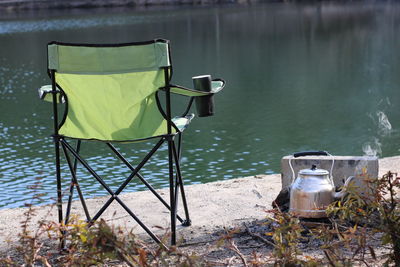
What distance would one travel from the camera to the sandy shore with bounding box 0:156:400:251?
3.53 metres

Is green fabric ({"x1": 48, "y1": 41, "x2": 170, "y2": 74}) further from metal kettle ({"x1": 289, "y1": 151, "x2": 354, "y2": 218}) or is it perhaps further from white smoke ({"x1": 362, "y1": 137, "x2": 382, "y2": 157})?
white smoke ({"x1": 362, "y1": 137, "x2": 382, "y2": 157})

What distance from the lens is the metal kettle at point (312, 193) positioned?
3232 mm

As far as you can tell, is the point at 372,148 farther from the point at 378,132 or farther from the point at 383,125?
the point at 383,125

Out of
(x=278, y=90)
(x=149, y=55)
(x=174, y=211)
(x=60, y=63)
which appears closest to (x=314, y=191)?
(x=174, y=211)

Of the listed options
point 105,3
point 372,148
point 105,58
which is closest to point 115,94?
point 105,58

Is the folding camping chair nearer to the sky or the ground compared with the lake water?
nearer to the sky

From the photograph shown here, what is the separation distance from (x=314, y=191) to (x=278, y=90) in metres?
8.51

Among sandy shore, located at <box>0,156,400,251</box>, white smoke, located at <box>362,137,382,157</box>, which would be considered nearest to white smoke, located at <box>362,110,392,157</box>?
white smoke, located at <box>362,137,382,157</box>

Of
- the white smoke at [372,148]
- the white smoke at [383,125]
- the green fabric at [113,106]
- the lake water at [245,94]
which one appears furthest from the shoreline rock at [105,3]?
the green fabric at [113,106]

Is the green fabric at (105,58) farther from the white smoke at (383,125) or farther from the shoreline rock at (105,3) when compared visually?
the shoreline rock at (105,3)

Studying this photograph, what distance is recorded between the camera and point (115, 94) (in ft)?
10.4

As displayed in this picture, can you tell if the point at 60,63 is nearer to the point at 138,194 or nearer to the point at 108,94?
the point at 108,94

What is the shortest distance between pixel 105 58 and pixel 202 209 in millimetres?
1048

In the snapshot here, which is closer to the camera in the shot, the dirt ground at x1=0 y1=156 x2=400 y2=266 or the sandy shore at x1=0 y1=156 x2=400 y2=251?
the dirt ground at x1=0 y1=156 x2=400 y2=266
